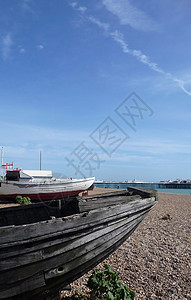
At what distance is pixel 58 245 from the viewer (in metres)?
3.59

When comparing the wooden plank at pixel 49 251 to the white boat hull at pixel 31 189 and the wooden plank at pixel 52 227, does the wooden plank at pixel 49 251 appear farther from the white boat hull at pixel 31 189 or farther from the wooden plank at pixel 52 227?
the white boat hull at pixel 31 189

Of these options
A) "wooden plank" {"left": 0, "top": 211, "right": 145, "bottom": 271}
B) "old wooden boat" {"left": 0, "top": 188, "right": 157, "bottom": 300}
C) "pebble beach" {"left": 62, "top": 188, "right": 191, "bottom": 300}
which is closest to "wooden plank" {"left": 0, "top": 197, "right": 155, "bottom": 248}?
"old wooden boat" {"left": 0, "top": 188, "right": 157, "bottom": 300}

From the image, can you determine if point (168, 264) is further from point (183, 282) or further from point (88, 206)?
point (88, 206)

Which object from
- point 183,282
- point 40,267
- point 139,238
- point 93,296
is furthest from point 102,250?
point 139,238

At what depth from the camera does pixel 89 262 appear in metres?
4.23

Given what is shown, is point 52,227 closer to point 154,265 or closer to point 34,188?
point 154,265

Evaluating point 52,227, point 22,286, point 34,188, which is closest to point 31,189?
point 34,188

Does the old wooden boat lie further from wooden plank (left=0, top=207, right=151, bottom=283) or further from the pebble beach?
the pebble beach

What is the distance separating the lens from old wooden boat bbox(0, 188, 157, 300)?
129 inches

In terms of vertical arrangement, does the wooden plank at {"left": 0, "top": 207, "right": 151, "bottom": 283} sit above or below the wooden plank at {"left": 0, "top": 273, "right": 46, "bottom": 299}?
above

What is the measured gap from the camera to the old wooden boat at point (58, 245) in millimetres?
3268

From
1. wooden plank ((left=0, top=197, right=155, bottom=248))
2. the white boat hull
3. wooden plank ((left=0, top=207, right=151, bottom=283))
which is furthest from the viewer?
the white boat hull

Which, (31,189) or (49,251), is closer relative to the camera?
(49,251)

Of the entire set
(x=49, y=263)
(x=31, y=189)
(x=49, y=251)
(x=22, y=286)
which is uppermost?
(x=31, y=189)
